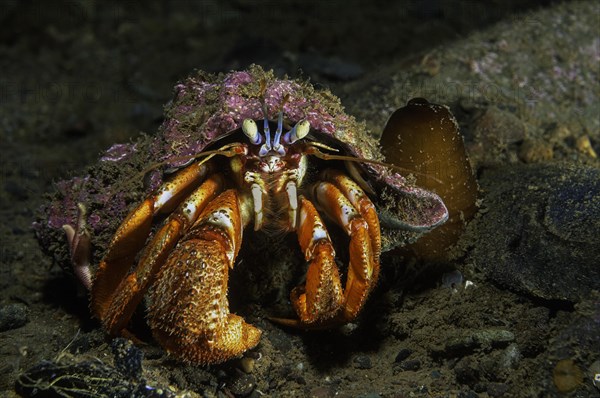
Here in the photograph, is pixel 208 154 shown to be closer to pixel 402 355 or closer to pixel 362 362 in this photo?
pixel 362 362

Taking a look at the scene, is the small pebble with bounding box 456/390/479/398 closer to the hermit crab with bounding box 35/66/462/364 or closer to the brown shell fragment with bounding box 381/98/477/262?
the hermit crab with bounding box 35/66/462/364

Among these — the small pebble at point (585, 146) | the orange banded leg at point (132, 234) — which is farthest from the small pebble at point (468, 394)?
the small pebble at point (585, 146)

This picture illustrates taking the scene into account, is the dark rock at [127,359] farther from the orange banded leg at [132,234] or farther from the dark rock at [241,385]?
the dark rock at [241,385]

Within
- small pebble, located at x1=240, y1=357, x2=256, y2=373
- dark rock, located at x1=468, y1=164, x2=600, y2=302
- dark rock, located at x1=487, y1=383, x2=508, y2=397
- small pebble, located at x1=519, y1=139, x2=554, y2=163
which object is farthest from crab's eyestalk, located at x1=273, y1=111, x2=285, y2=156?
small pebble, located at x1=519, y1=139, x2=554, y2=163

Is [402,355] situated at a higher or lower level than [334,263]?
lower

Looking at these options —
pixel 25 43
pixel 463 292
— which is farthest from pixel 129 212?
pixel 25 43

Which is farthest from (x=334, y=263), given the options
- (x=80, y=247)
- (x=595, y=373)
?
(x=80, y=247)
